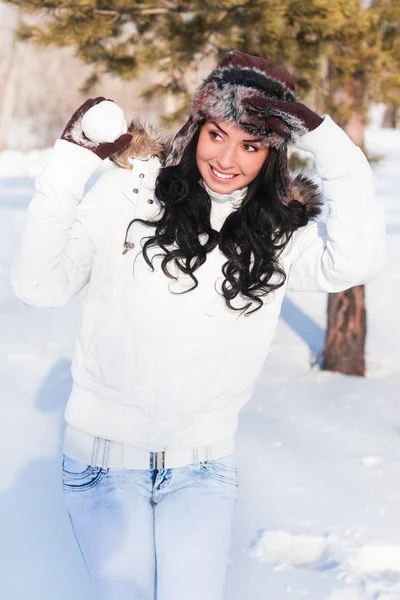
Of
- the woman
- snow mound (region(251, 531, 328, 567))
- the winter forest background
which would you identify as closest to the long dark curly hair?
the woman

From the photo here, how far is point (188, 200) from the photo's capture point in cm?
196

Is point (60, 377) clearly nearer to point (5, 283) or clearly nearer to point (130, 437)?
point (5, 283)

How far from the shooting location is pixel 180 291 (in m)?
1.88

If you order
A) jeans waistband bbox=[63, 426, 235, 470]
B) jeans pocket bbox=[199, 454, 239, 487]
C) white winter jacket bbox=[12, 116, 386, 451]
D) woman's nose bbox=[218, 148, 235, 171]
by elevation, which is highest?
woman's nose bbox=[218, 148, 235, 171]

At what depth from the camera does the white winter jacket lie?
6.10 ft

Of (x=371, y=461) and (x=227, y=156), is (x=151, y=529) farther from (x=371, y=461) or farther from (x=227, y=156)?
(x=371, y=461)

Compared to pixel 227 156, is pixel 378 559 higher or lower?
lower

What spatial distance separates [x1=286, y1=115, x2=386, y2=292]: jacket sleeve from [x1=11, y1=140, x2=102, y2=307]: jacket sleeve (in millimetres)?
560

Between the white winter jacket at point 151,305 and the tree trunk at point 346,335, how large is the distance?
386 centimetres

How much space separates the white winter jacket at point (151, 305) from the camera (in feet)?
6.10


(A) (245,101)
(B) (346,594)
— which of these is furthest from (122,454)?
(B) (346,594)

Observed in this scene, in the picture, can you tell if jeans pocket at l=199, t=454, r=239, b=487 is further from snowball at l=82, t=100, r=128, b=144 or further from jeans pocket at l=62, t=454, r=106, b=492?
snowball at l=82, t=100, r=128, b=144

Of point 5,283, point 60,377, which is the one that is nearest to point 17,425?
point 60,377

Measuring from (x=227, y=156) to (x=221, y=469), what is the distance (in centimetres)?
77
